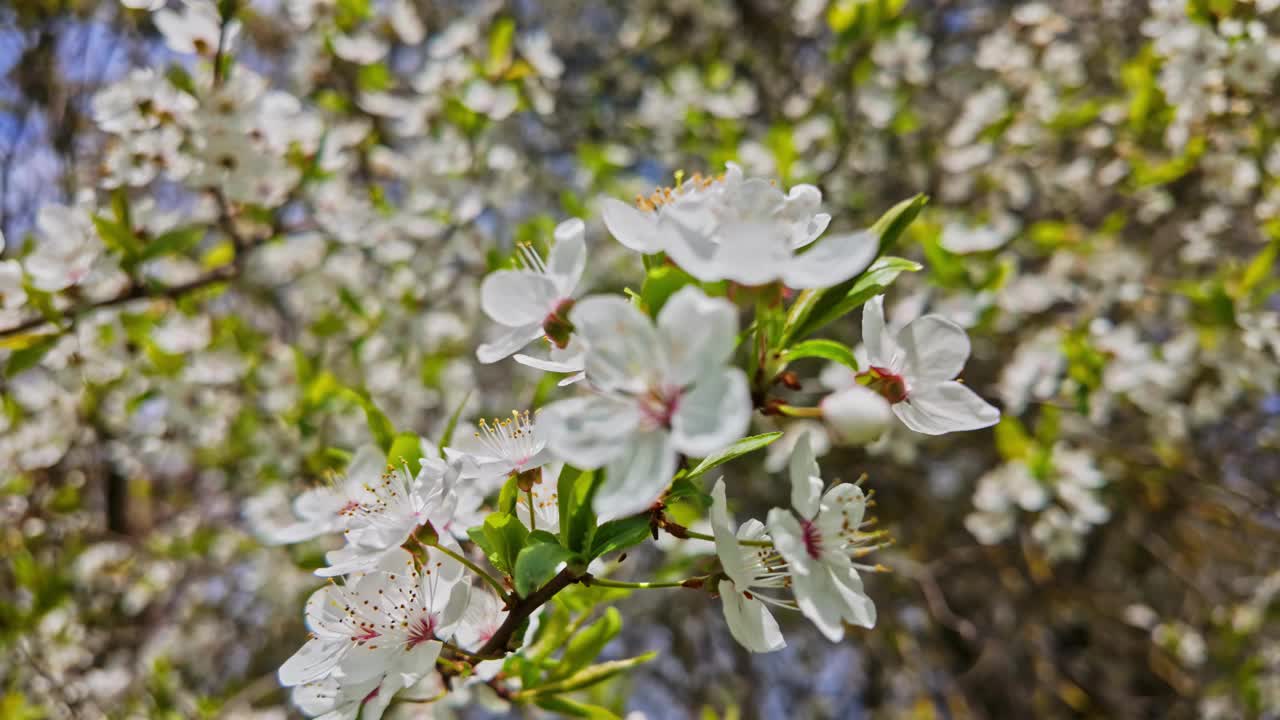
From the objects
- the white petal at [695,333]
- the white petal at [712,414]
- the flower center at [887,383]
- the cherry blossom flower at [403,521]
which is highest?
the white petal at [695,333]

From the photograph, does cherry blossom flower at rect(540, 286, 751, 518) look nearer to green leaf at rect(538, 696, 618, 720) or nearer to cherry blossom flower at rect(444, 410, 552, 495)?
cherry blossom flower at rect(444, 410, 552, 495)

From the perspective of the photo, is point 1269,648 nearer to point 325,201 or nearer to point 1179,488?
point 1179,488

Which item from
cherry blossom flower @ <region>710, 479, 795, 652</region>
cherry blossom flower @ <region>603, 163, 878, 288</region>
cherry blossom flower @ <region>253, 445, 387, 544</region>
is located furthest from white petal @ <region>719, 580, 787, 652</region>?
cherry blossom flower @ <region>253, 445, 387, 544</region>

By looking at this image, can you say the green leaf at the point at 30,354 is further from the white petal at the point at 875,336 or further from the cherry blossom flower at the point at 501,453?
the white petal at the point at 875,336

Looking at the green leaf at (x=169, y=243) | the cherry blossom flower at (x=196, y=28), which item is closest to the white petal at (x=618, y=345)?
the green leaf at (x=169, y=243)

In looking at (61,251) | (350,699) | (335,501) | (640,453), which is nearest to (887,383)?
(640,453)

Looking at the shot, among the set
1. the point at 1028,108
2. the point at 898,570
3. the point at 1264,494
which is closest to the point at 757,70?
the point at 1028,108
